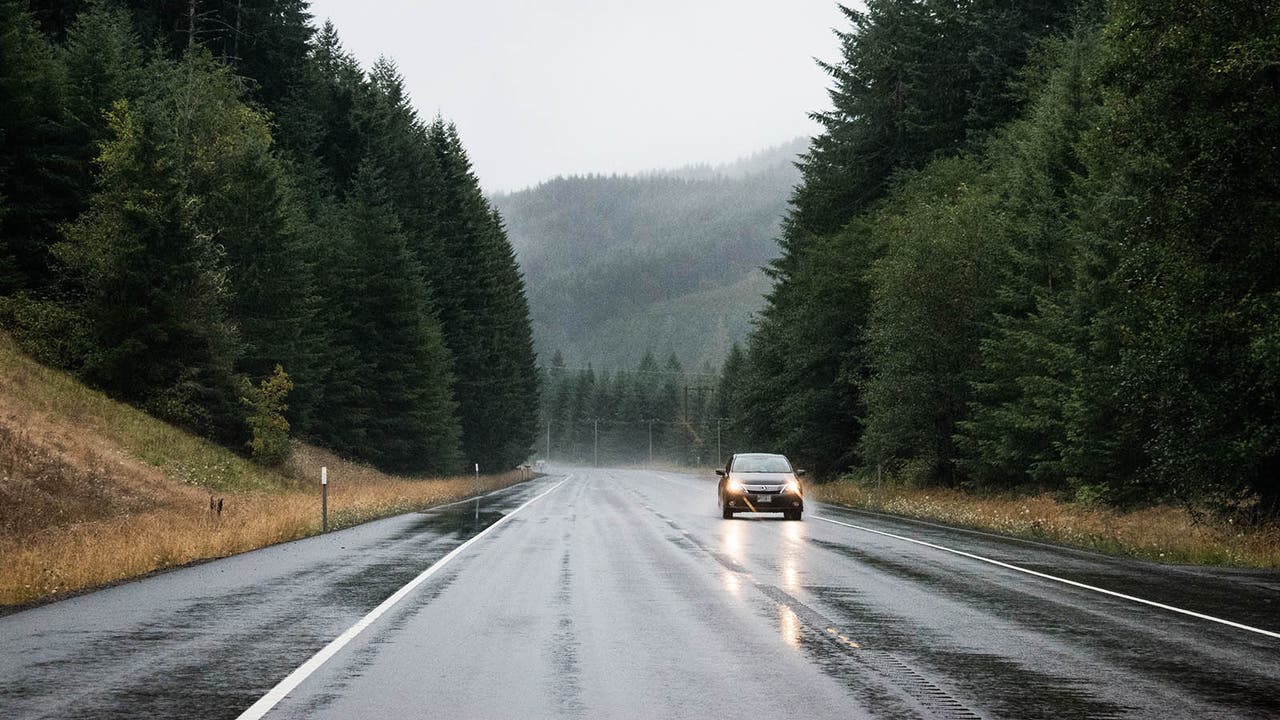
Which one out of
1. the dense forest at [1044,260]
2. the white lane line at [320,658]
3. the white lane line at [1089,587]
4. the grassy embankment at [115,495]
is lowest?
the white lane line at [1089,587]

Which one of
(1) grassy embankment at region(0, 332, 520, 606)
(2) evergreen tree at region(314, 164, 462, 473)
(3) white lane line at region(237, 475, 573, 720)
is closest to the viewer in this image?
(3) white lane line at region(237, 475, 573, 720)

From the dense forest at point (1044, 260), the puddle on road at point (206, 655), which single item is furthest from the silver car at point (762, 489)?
the puddle on road at point (206, 655)

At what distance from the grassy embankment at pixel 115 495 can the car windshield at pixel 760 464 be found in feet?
32.3

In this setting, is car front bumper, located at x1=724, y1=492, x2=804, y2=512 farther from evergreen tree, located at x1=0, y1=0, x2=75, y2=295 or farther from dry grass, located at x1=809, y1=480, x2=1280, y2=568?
evergreen tree, located at x1=0, y1=0, x2=75, y2=295

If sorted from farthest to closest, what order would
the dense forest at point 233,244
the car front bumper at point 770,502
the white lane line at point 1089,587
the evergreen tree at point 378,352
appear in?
the evergreen tree at point 378,352 → the dense forest at point 233,244 → the car front bumper at point 770,502 → the white lane line at point 1089,587

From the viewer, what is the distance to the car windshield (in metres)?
29.8

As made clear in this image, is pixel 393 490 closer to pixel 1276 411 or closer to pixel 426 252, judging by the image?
pixel 1276 411

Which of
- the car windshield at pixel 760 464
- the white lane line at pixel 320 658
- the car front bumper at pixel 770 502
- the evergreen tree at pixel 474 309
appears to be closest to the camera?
the white lane line at pixel 320 658

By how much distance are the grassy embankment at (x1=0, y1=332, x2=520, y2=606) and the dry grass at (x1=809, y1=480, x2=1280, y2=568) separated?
15445 mm

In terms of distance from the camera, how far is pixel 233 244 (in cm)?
5019

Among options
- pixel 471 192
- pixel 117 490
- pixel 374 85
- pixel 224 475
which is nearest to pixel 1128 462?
pixel 117 490

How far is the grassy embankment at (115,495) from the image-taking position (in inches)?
629

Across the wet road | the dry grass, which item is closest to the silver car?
the dry grass

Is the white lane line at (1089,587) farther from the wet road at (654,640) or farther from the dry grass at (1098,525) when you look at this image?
the dry grass at (1098,525)
